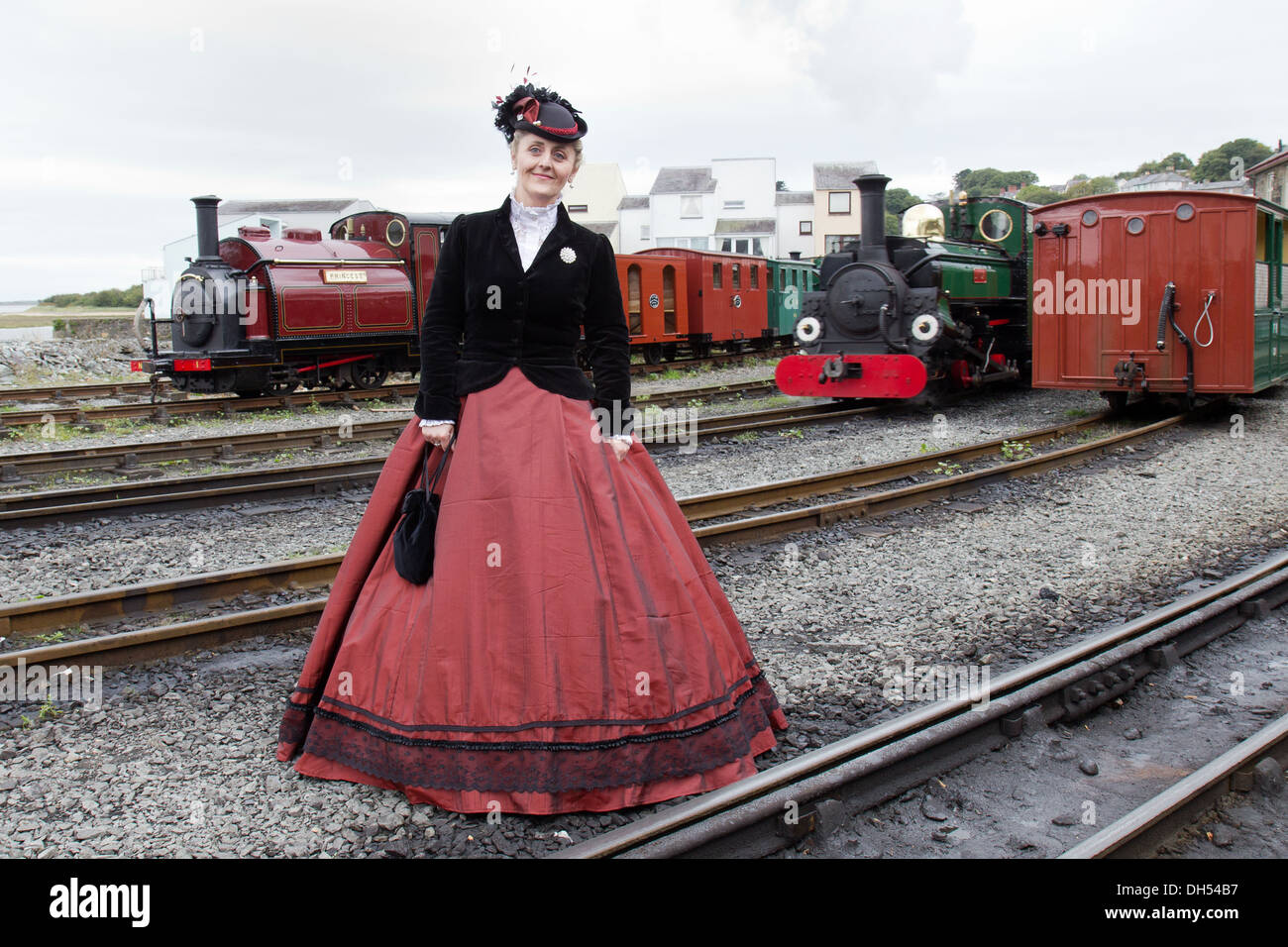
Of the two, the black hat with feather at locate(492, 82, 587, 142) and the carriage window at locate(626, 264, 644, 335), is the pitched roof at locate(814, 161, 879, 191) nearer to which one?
the carriage window at locate(626, 264, 644, 335)

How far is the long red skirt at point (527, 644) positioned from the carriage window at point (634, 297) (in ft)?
53.7

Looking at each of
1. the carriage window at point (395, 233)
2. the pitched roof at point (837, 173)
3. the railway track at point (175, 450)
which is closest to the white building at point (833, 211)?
the pitched roof at point (837, 173)

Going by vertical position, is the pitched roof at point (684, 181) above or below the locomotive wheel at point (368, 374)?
above

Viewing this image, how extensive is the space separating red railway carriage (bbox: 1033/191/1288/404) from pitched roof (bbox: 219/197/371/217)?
40.2 m

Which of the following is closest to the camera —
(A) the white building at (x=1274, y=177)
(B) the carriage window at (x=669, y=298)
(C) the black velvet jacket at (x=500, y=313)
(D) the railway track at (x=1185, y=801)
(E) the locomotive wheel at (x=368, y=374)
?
(D) the railway track at (x=1185, y=801)

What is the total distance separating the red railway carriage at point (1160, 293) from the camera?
988cm

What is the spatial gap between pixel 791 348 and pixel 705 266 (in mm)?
5552

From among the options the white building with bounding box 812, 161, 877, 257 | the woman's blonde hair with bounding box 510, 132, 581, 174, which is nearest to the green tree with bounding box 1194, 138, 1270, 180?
the white building with bounding box 812, 161, 877, 257

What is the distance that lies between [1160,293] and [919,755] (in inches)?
353

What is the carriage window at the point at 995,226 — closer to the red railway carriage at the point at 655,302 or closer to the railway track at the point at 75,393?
the red railway carriage at the point at 655,302
